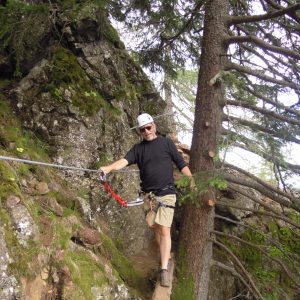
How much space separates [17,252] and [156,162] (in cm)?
226

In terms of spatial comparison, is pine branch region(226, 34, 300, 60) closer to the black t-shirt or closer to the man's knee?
the black t-shirt

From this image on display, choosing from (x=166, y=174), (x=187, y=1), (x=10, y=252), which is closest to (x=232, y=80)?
(x=166, y=174)

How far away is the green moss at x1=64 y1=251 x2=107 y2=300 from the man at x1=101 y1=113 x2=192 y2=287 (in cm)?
94

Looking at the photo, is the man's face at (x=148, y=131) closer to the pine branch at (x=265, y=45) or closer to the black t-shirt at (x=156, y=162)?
the black t-shirt at (x=156, y=162)

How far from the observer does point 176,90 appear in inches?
693

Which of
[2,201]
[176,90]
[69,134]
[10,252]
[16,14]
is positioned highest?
[176,90]

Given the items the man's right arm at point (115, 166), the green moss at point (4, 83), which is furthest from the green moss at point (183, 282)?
the green moss at point (4, 83)

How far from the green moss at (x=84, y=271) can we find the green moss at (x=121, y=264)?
2.14ft

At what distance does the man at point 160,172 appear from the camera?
5160 millimetres

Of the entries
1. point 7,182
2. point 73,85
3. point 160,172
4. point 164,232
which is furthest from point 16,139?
point 164,232

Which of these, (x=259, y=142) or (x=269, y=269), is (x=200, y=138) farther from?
(x=269, y=269)

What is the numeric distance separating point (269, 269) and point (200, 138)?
3454 millimetres

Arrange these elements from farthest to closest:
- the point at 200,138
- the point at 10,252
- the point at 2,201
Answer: the point at 200,138, the point at 2,201, the point at 10,252

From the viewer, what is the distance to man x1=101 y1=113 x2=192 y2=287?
516cm
